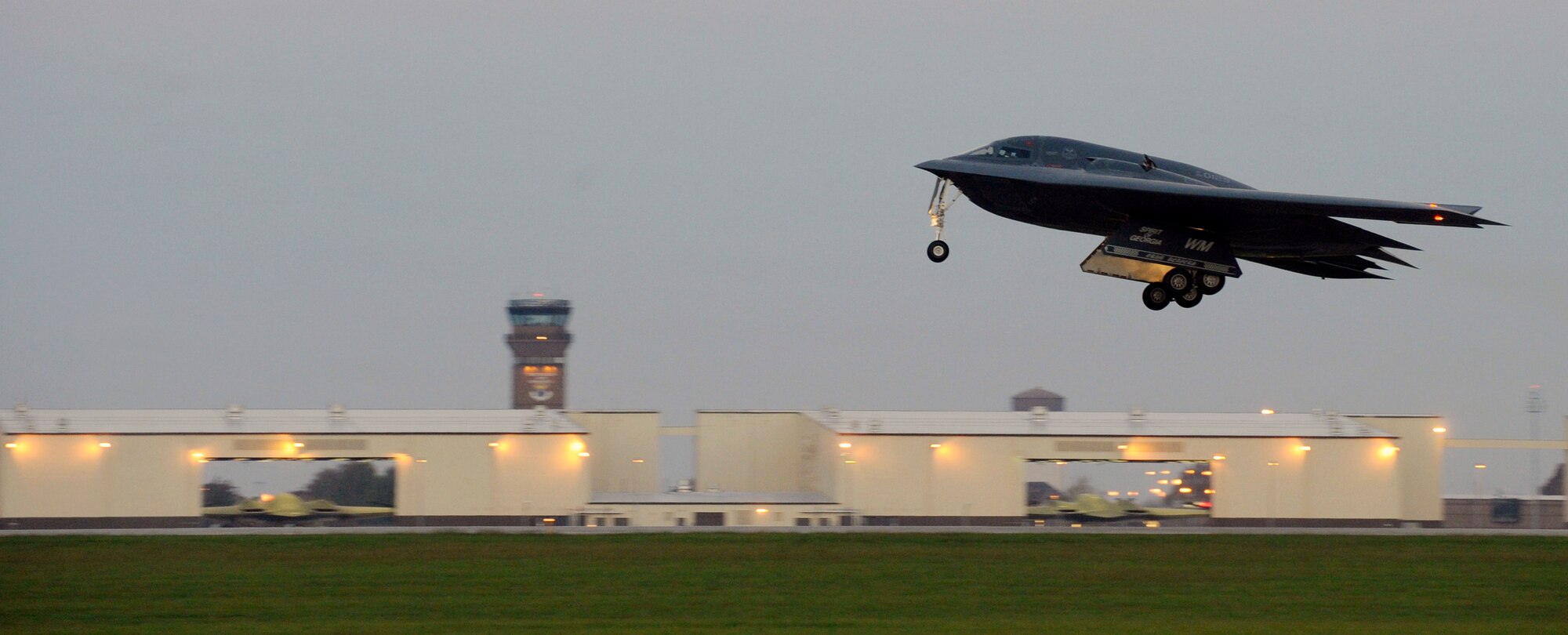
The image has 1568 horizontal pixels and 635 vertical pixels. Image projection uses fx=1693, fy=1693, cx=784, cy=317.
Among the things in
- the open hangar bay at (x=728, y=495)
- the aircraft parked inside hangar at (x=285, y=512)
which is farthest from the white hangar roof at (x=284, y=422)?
the aircraft parked inside hangar at (x=285, y=512)

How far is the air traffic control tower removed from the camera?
145 metres

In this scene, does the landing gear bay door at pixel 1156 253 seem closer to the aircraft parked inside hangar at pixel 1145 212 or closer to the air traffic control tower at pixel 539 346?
the aircraft parked inside hangar at pixel 1145 212

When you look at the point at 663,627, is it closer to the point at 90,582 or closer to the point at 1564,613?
the point at 90,582

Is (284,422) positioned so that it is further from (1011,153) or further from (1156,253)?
(1156,253)

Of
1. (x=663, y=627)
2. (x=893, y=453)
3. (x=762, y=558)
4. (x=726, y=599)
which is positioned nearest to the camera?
(x=663, y=627)

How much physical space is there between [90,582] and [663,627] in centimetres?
1125

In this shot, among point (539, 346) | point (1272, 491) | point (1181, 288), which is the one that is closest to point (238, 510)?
point (1272, 491)

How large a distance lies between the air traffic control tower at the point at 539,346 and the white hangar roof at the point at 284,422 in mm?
87871

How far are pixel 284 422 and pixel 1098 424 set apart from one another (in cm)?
2704

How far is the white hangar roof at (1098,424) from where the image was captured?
180 feet

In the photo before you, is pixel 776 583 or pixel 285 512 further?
pixel 285 512

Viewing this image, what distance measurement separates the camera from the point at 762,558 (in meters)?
33.3

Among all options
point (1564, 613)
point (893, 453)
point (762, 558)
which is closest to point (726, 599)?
point (762, 558)

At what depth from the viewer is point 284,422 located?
55750mm
